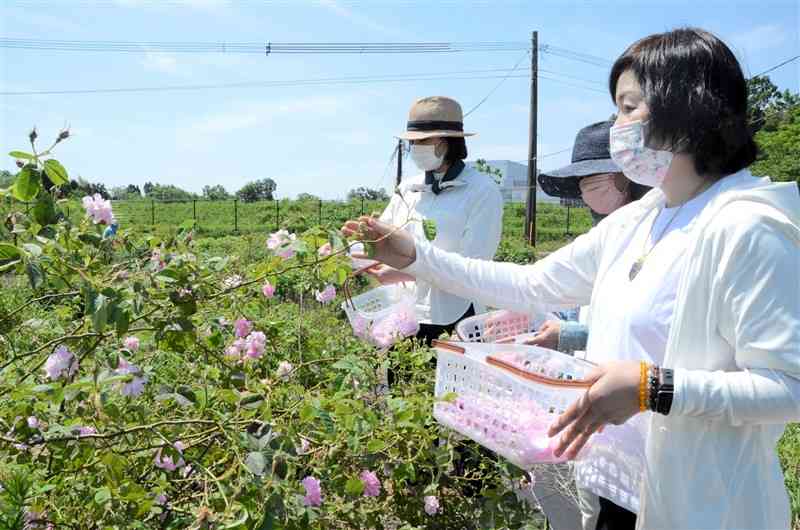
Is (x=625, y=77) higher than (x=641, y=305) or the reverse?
higher

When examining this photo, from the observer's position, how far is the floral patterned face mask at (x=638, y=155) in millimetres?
1286

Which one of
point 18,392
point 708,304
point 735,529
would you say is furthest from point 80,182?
point 735,529

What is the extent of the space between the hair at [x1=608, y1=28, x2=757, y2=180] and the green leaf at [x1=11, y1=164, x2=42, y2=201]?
1.08m

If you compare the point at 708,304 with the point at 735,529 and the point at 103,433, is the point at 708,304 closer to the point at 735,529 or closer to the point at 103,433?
the point at 735,529

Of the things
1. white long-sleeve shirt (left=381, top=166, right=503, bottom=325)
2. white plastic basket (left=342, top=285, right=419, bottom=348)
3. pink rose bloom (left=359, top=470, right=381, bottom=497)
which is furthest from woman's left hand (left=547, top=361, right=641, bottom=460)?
white long-sleeve shirt (left=381, top=166, right=503, bottom=325)

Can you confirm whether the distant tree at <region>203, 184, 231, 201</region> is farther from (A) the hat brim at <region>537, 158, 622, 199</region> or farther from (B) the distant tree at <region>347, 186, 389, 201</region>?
(A) the hat brim at <region>537, 158, 622, 199</region>

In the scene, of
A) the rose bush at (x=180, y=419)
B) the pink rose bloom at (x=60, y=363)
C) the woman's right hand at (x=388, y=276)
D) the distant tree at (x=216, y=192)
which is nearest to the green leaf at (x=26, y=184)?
the rose bush at (x=180, y=419)

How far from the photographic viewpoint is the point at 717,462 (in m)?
1.13

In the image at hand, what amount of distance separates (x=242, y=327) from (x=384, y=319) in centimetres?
61

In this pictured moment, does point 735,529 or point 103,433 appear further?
point 103,433

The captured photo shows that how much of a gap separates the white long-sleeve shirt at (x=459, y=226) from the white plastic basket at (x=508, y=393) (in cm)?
123

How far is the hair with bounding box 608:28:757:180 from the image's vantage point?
122 centimetres

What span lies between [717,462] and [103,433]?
110 cm

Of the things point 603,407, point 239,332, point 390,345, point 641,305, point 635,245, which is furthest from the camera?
point 390,345
